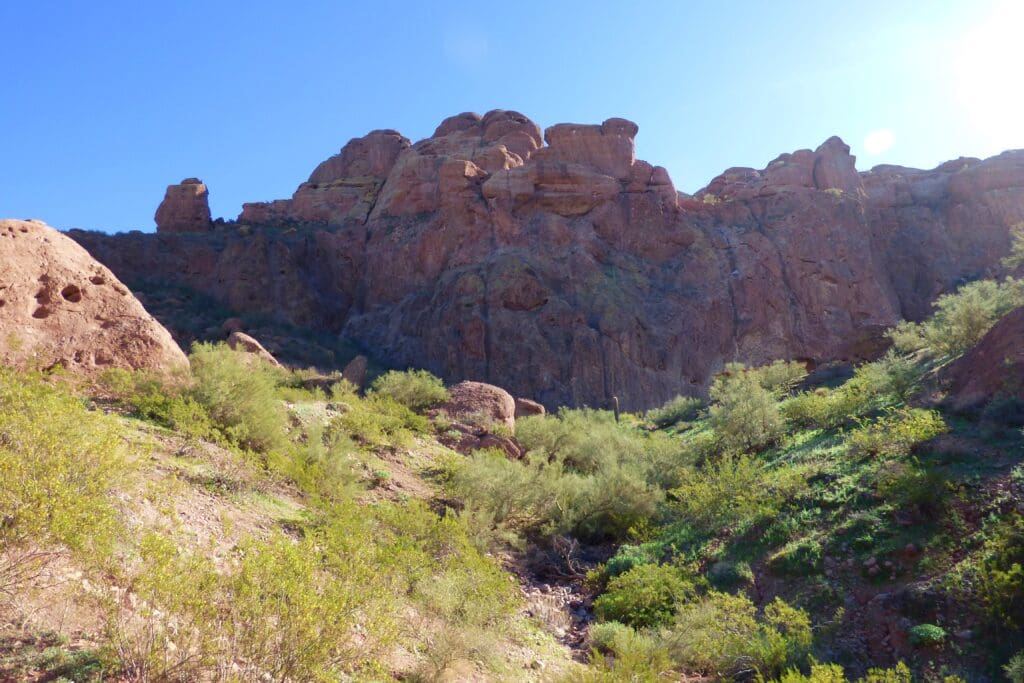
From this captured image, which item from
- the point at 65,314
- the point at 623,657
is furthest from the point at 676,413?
the point at 65,314

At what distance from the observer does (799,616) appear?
6555 millimetres

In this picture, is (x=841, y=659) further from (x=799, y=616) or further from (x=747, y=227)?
(x=747, y=227)

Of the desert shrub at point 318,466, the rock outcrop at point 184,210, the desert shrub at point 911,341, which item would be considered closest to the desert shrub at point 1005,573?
the desert shrub at point 318,466

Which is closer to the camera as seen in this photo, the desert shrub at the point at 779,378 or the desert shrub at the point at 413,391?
the desert shrub at the point at 413,391

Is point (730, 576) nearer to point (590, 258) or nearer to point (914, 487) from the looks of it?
point (914, 487)

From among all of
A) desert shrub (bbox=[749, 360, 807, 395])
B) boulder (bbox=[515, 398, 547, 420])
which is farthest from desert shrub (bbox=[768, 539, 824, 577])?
desert shrub (bbox=[749, 360, 807, 395])

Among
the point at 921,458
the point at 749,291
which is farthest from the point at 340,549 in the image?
the point at 749,291

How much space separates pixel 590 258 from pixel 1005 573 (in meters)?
34.0

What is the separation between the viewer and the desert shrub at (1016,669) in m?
4.99

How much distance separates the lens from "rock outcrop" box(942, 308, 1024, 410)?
10.1 metres

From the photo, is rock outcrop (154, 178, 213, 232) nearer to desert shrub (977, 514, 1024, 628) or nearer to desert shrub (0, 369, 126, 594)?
desert shrub (0, 369, 126, 594)

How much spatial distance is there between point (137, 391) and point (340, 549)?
14.8ft

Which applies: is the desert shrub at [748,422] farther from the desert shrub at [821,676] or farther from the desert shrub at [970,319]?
the desert shrub at [821,676]

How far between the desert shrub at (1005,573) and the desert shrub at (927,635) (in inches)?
19.8
